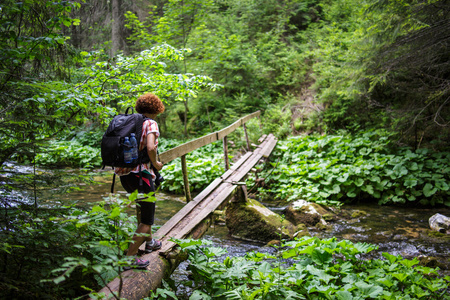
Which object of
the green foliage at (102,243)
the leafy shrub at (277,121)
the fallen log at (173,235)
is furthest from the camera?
the leafy shrub at (277,121)

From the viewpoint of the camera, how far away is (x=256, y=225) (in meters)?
5.67

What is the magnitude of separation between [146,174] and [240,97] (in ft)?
35.9

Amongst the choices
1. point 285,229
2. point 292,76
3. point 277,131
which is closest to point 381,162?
point 285,229

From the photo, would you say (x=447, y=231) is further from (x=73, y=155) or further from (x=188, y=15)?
(x=73, y=155)

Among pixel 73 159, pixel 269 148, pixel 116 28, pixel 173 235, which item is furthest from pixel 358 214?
pixel 116 28

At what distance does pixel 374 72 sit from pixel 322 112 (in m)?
4.32

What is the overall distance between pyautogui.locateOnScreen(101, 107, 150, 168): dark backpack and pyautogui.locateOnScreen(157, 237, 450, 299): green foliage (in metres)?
1.06

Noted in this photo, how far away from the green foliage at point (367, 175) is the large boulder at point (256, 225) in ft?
5.82

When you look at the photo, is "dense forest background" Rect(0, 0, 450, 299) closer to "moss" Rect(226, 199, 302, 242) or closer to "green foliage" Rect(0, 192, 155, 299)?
"green foliage" Rect(0, 192, 155, 299)

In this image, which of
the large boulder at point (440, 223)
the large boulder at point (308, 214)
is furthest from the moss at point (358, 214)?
the large boulder at point (440, 223)

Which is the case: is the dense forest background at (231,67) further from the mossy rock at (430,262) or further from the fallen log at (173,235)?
the mossy rock at (430,262)

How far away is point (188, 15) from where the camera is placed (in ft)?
41.5

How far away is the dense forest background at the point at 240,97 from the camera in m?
2.49

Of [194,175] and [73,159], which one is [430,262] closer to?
[194,175]
